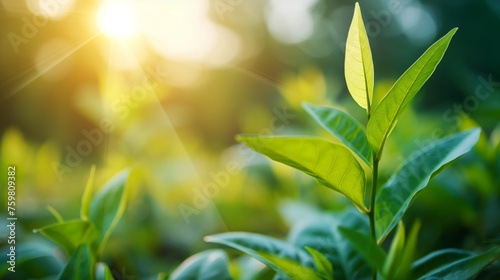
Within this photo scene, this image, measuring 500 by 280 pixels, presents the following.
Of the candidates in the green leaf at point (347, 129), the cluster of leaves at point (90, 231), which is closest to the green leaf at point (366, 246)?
the green leaf at point (347, 129)

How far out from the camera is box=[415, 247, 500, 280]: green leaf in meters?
0.63

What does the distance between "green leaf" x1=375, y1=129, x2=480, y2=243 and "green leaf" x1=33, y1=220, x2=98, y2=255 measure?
53cm

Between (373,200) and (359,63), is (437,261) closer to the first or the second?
(373,200)

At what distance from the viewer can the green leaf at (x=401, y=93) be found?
0.57m

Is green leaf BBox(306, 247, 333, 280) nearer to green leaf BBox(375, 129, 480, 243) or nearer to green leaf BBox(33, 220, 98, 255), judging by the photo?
green leaf BBox(375, 129, 480, 243)

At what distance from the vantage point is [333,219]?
0.93 m

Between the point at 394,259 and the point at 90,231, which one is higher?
the point at 90,231

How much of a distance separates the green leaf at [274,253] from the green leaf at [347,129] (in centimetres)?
19

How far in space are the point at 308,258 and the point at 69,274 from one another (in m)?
0.41

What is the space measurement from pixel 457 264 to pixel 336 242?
0.22 metres

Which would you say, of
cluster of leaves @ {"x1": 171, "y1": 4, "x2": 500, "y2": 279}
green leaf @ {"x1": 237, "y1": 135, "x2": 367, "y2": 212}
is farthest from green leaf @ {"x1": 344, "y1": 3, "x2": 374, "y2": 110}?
green leaf @ {"x1": 237, "y1": 135, "x2": 367, "y2": 212}

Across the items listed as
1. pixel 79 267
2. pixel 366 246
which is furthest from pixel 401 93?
pixel 79 267

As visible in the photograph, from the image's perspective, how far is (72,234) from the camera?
806mm

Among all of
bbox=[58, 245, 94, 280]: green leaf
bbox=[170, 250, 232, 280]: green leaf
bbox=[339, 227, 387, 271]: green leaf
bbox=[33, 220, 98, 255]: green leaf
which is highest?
bbox=[33, 220, 98, 255]: green leaf
